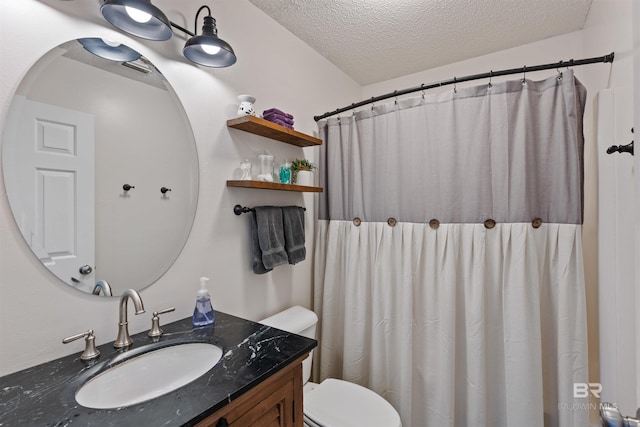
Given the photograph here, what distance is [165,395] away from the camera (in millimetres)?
781

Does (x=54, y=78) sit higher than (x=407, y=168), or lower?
higher

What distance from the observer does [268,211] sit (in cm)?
158

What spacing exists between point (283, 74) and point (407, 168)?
3.17 feet

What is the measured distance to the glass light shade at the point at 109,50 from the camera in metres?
1.00

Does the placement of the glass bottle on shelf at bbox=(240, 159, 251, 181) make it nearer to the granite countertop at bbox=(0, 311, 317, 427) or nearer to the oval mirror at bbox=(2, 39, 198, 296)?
the oval mirror at bbox=(2, 39, 198, 296)

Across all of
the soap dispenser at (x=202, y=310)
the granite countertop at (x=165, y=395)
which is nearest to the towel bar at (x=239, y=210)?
the soap dispenser at (x=202, y=310)

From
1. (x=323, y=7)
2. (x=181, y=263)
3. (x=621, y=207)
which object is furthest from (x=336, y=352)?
(x=323, y=7)

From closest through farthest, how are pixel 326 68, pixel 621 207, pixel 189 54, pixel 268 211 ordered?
pixel 621 207, pixel 189 54, pixel 268 211, pixel 326 68

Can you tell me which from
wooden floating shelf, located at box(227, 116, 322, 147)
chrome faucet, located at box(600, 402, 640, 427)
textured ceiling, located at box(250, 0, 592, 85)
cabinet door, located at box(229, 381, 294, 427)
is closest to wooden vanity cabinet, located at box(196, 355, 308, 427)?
cabinet door, located at box(229, 381, 294, 427)

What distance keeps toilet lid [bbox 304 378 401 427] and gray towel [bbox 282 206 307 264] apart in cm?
73

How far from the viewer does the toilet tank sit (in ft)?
5.18

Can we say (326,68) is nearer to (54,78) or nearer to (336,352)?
(54,78)

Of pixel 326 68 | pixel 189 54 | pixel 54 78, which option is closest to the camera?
pixel 54 78

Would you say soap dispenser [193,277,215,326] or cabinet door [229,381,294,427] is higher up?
soap dispenser [193,277,215,326]
